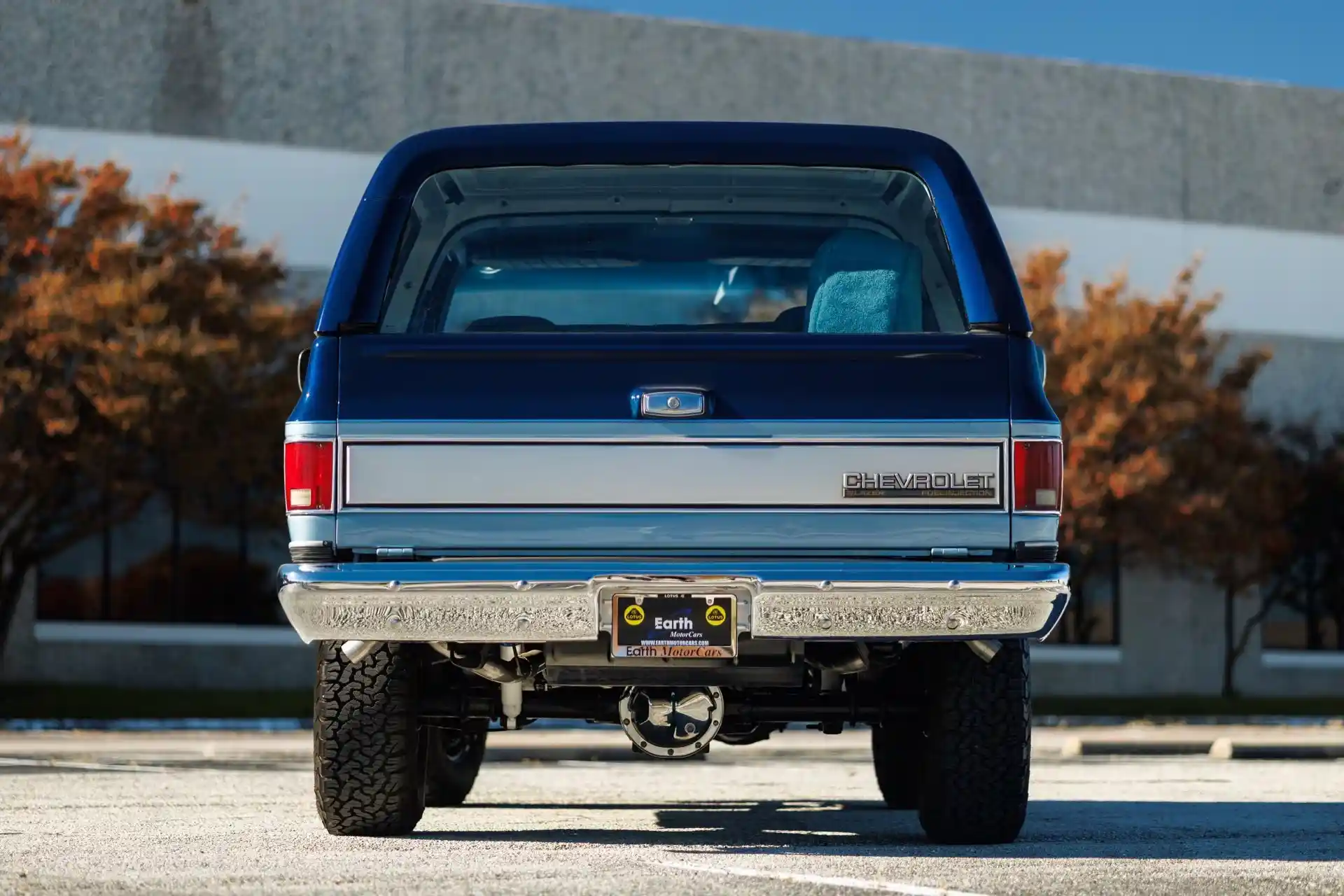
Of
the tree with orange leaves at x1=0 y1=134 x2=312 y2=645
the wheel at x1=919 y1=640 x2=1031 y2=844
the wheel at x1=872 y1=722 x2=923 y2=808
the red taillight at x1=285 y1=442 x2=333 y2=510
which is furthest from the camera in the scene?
the tree with orange leaves at x1=0 y1=134 x2=312 y2=645

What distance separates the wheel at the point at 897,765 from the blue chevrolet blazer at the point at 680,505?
5.48 ft

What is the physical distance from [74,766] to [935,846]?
857 cm

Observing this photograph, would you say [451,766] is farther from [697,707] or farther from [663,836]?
[697,707]

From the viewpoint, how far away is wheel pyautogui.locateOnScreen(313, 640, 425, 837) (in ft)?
22.7

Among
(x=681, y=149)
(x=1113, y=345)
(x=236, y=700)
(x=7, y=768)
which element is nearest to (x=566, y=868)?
(x=681, y=149)

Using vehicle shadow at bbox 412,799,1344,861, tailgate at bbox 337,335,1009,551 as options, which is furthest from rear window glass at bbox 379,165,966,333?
vehicle shadow at bbox 412,799,1344,861

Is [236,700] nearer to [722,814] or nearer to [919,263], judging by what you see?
[722,814]

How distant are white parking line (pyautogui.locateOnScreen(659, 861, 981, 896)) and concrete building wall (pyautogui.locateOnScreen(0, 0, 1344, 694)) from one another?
25.4 m

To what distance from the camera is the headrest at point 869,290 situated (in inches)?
281

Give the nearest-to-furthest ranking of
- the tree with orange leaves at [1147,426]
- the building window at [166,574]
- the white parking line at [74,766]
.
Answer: the white parking line at [74,766] < the building window at [166,574] < the tree with orange leaves at [1147,426]

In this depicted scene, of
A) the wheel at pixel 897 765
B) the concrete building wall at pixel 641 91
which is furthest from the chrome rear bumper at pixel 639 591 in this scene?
the concrete building wall at pixel 641 91

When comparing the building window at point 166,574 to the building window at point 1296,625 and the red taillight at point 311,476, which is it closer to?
the building window at point 1296,625

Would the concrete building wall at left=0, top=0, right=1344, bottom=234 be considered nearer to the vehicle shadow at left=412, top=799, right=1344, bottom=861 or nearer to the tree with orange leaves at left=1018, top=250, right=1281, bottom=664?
the tree with orange leaves at left=1018, top=250, right=1281, bottom=664

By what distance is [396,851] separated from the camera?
22.4 ft
